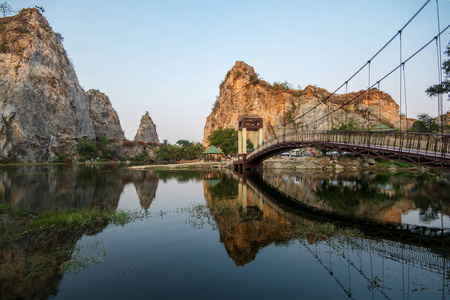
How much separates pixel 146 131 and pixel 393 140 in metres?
96.0

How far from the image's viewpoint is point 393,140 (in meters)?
13.8

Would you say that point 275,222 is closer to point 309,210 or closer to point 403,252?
point 309,210

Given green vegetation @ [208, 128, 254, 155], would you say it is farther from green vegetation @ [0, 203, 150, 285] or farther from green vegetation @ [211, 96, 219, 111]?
green vegetation @ [0, 203, 150, 285]

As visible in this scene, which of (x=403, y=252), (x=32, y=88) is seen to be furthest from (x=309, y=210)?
(x=32, y=88)

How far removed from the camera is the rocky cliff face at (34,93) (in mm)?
48250

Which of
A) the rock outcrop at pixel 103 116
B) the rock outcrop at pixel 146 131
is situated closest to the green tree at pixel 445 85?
the rock outcrop at pixel 103 116

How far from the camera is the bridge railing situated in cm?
1116

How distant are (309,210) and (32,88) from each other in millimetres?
60308

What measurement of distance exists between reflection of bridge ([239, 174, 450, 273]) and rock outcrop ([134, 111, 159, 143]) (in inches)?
3696

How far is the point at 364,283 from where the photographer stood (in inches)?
211

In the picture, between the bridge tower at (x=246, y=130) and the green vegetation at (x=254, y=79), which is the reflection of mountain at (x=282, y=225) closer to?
the bridge tower at (x=246, y=130)

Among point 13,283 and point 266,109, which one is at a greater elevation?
point 266,109

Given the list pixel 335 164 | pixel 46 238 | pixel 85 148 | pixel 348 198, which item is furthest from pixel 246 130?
pixel 85 148

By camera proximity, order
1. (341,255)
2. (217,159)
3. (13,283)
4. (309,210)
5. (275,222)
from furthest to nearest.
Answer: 1. (217,159)
2. (309,210)
3. (275,222)
4. (341,255)
5. (13,283)
